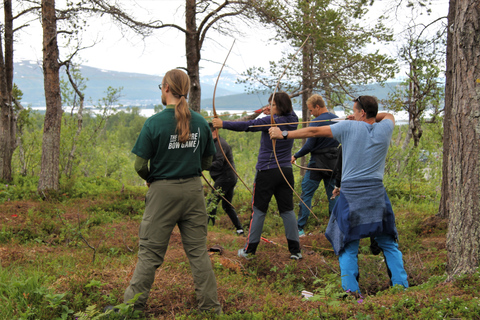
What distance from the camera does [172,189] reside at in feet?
8.87

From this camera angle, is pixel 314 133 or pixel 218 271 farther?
pixel 218 271

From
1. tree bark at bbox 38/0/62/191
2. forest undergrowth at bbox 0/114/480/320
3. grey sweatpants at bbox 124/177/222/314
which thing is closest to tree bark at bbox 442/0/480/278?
forest undergrowth at bbox 0/114/480/320

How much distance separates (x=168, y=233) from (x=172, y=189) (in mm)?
358

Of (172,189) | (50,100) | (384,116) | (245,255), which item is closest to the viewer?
(172,189)

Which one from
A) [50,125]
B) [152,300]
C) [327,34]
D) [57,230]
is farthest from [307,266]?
[50,125]

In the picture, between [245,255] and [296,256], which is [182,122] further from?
[296,256]

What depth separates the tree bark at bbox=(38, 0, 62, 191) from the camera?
7777 mm

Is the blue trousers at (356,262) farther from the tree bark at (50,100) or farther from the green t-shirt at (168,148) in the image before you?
the tree bark at (50,100)

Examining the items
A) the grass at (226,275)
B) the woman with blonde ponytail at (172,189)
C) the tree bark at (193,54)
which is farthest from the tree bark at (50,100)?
the woman with blonde ponytail at (172,189)

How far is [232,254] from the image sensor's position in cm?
455

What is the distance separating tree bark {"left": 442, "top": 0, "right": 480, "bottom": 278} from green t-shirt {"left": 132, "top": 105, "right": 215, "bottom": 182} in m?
2.47

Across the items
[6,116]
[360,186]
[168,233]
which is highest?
[6,116]

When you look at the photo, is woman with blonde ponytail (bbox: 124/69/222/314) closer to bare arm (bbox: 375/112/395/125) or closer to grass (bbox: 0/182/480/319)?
grass (bbox: 0/182/480/319)

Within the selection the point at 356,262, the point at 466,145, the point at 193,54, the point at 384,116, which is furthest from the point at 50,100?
the point at 466,145
